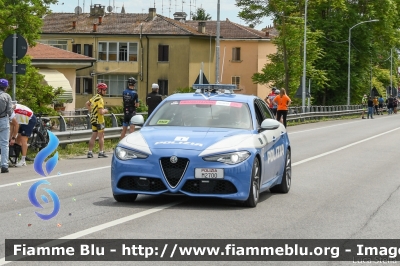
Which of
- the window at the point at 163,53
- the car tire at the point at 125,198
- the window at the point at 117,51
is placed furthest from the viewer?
the window at the point at 117,51

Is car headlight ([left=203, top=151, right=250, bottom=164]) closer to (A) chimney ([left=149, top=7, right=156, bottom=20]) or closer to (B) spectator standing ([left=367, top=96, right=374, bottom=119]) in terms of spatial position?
(B) spectator standing ([left=367, top=96, right=374, bottom=119])

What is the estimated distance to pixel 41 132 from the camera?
832 inches

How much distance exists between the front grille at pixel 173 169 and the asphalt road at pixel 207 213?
34cm

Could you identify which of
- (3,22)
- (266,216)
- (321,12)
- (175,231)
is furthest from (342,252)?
(321,12)

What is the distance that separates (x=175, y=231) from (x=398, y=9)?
77.9 meters

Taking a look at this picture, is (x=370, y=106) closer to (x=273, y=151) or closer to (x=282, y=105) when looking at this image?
(x=282, y=105)

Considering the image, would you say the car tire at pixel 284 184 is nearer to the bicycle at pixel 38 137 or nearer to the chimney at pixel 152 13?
the bicycle at pixel 38 137

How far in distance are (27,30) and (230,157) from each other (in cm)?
2608

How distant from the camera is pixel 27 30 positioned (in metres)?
36.4

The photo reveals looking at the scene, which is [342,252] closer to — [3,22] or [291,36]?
[3,22]

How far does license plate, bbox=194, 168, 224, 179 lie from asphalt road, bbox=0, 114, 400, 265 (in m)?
0.40

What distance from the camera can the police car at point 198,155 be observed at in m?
11.5

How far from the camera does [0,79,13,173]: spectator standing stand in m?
17.1

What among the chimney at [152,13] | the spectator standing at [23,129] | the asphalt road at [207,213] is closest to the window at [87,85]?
the chimney at [152,13]
